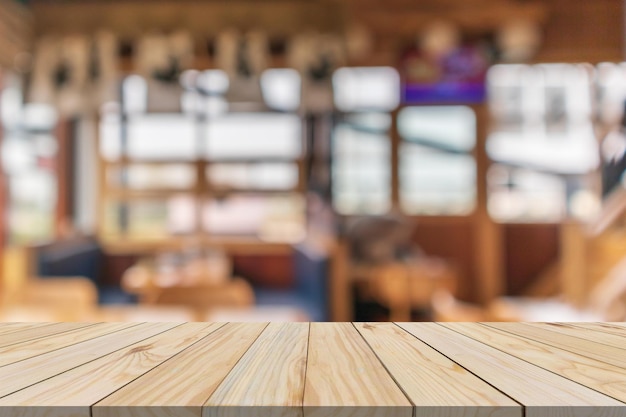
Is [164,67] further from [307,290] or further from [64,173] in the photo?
[307,290]

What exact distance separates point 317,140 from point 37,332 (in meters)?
4.58

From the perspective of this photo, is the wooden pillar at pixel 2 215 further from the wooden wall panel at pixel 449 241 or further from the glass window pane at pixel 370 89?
the wooden wall panel at pixel 449 241

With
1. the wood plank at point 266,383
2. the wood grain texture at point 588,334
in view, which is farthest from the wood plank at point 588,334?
the wood plank at point 266,383

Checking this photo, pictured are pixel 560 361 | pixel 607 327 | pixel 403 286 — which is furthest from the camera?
pixel 403 286

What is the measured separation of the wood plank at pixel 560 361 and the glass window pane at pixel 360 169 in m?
4.83

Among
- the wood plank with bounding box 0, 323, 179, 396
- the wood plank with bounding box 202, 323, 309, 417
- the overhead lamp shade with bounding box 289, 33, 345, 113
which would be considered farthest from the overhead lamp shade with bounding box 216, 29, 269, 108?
the wood plank with bounding box 202, 323, 309, 417

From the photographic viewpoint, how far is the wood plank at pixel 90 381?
55 centimetres

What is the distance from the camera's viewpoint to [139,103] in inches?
213

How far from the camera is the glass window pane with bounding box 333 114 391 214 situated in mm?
5711

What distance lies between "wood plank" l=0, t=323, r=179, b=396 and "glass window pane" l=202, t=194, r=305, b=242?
4.39 metres

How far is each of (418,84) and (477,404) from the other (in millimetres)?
5425

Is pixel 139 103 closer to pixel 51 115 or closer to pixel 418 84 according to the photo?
pixel 51 115

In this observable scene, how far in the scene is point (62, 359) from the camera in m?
0.74

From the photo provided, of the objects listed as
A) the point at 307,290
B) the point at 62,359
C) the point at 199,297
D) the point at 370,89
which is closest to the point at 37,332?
the point at 62,359
